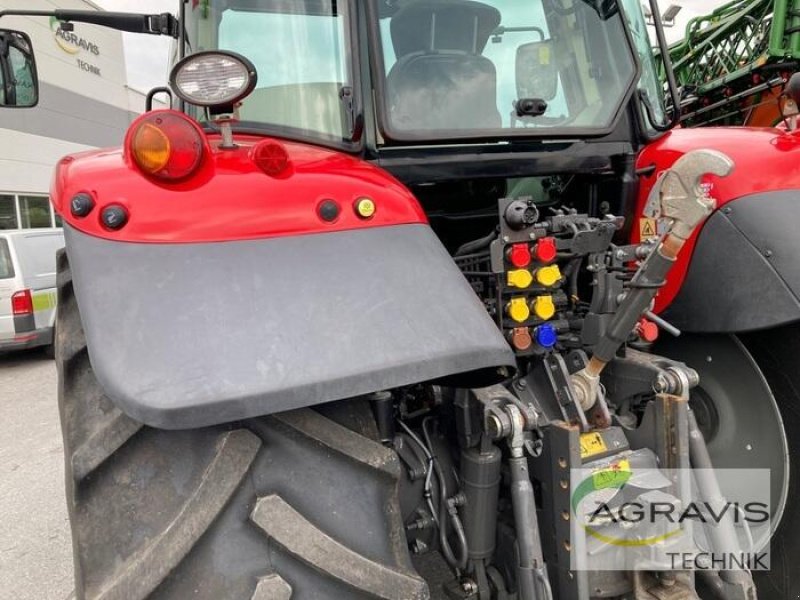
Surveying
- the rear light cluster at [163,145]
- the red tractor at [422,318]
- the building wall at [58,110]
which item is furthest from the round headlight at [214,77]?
the building wall at [58,110]

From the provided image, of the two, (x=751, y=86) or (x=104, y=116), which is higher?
(x=104, y=116)

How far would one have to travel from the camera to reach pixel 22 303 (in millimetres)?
7582

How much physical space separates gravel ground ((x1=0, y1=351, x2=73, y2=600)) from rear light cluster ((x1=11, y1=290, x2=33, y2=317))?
4.98 ft

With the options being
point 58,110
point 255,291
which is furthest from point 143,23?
point 58,110

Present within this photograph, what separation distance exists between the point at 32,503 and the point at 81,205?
3.17 meters

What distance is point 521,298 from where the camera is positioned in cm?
173

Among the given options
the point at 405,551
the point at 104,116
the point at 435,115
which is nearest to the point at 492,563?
the point at 405,551

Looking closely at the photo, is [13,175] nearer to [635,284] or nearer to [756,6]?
[756,6]

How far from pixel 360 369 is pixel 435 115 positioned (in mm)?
1037

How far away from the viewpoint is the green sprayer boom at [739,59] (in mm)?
6066

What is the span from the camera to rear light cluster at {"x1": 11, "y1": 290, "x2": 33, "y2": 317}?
754cm

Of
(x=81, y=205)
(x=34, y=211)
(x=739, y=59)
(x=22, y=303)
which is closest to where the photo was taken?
(x=81, y=205)

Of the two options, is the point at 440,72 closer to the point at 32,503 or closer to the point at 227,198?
the point at 227,198

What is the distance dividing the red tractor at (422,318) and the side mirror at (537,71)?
12mm
